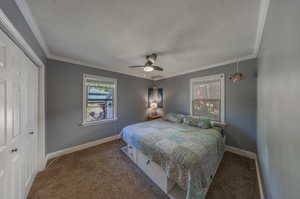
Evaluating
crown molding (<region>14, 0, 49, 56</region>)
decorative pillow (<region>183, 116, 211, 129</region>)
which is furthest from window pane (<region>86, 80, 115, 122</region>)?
decorative pillow (<region>183, 116, 211, 129</region>)

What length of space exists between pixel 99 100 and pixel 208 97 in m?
3.56

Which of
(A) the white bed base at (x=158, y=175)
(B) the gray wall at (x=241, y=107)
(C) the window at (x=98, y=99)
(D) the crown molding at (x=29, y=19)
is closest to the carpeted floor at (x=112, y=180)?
(A) the white bed base at (x=158, y=175)

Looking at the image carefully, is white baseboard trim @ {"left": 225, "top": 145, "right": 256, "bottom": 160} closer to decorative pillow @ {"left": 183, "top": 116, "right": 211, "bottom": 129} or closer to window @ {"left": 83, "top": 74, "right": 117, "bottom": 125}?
decorative pillow @ {"left": 183, "top": 116, "right": 211, "bottom": 129}

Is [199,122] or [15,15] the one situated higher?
[15,15]

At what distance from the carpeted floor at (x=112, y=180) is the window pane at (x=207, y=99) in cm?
126

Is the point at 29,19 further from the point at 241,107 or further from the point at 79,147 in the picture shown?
the point at 241,107

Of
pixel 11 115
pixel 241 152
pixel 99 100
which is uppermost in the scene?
pixel 99 100

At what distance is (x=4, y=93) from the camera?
1.00 metres

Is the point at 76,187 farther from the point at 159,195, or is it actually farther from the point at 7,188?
the point at 159,195

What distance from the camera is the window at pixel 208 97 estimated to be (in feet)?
9.90

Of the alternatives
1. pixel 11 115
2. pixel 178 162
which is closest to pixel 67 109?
pixel 11 115

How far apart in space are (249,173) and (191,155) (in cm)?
153

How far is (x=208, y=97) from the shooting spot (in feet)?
10.7

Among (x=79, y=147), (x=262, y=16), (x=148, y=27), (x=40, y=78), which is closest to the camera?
(x=262, y=16)
